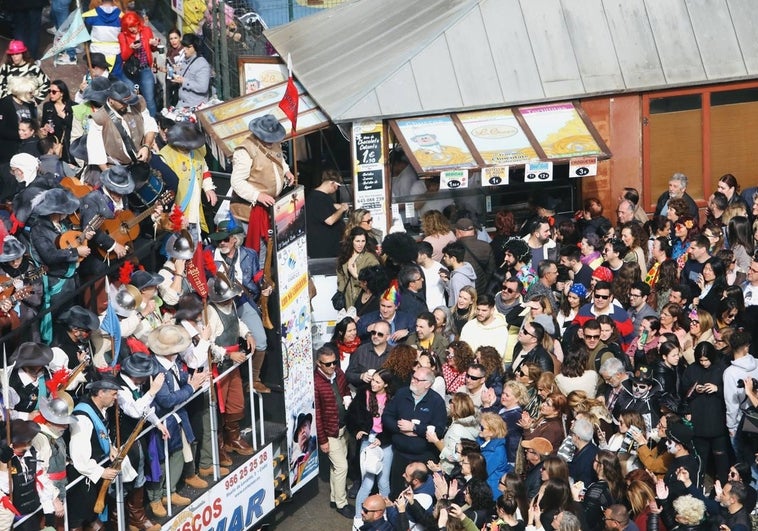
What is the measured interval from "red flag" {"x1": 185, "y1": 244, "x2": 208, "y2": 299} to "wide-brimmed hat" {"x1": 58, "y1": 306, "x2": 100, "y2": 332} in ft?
5.31

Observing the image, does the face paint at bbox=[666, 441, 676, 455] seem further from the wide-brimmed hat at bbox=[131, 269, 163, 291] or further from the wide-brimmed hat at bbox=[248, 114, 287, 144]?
the wide-brimmed hat at bbox=[248, 114, 287, 144]

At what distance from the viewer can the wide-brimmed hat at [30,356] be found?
40.1 ft

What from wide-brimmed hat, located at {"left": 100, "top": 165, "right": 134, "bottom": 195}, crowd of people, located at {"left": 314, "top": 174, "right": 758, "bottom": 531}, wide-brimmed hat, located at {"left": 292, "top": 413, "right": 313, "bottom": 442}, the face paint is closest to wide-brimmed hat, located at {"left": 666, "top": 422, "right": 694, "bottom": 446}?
crowd of people, located at {"left": 314, "top": 174, "right": 758, "bottom": 531}

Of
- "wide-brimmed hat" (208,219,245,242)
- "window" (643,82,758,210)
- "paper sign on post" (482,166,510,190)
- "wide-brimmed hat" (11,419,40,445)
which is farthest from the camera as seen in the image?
"window" (643,82,758,210)

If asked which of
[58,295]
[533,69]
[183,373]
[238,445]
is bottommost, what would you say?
[238,445]

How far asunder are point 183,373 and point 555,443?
11.1 ft

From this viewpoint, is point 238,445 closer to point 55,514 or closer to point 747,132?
point 55,514

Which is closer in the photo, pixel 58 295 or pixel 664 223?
pixel 58 295

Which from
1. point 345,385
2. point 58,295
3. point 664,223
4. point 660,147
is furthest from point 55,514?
point 660,147

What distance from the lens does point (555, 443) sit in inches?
551

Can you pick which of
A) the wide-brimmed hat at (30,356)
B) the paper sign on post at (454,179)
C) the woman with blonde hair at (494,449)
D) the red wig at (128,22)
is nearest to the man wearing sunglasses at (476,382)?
the woman with blonde hair at (494,449)

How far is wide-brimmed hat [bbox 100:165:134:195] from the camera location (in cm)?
1412

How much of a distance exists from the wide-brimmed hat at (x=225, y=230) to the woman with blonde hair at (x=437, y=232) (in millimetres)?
2582

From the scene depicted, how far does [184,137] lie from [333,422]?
3230 mm
